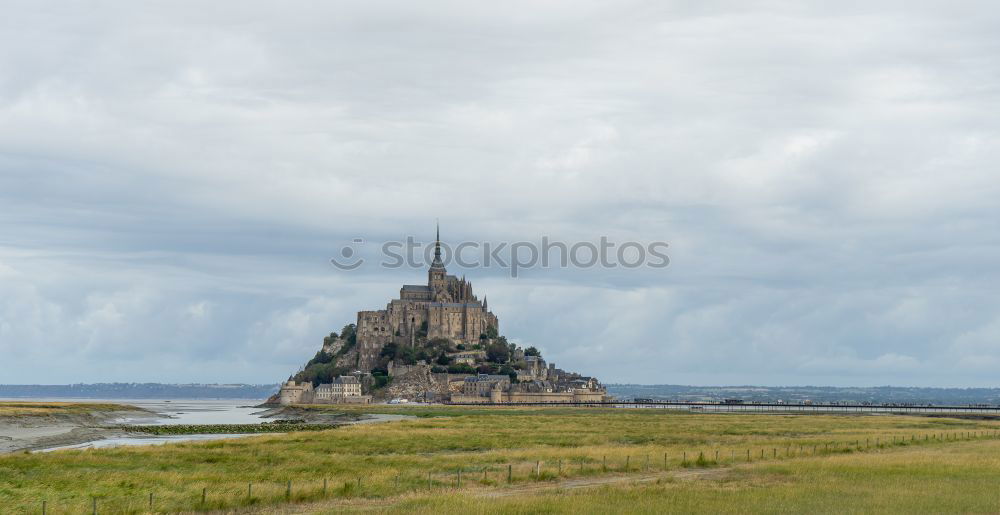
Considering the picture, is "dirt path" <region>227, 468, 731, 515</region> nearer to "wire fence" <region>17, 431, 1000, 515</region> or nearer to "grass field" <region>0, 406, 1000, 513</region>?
"grass field" <region>0, 406, 1000, 513</region>

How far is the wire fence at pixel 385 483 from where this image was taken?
33.1 m

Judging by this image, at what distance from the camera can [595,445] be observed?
216 feet

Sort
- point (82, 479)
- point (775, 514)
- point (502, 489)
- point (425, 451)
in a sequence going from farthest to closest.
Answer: point (425, 451) → point (82, 479) → point (502, 489) → point (775, 514)

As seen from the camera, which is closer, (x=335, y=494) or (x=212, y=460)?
(x=335, y=494)

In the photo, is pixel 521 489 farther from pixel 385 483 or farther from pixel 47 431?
pixel 47 431

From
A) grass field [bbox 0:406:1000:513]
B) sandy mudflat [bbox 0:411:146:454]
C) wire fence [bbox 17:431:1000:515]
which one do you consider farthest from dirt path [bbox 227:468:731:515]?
sandy mudflat [bbox 0:411:146:454]

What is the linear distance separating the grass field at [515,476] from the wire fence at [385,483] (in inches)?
3.4

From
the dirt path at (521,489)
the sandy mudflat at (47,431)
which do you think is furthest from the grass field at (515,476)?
the sandy mudflat at (47,431)

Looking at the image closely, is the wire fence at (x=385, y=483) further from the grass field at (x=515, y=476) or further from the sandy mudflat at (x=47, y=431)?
the sandy mudflat at (x=47, y=431)

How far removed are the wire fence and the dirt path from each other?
83cm

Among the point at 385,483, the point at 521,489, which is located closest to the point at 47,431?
the point at 385,483

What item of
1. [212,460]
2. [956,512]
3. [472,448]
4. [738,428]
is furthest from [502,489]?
[738,428]

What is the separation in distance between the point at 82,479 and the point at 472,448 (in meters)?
28.0

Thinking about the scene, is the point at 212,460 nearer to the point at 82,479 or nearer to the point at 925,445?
the point at 82,479
